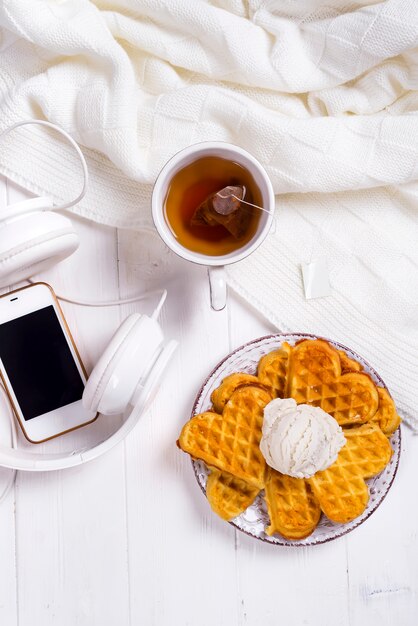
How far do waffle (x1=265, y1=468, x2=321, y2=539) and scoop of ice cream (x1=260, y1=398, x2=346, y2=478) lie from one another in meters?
0.03

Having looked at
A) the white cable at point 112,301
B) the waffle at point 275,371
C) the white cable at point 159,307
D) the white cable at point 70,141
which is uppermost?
the white cable at point 70,141

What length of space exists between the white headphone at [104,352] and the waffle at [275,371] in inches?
4.1

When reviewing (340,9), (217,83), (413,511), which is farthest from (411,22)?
(413,511)

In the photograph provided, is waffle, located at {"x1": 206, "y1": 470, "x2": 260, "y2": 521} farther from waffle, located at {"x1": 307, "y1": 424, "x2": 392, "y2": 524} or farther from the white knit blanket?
the white knit blanket

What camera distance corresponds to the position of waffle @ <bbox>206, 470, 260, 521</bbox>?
0.73 metres

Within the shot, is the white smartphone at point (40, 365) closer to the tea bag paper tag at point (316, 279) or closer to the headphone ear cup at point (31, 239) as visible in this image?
the headphone ear cup at point (31, 239)

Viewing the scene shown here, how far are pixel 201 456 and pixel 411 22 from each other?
521 millimetres

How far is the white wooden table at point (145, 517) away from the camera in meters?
0.80

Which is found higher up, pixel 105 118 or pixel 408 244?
pixel 105 118

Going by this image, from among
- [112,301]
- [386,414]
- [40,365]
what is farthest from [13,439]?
[386,414]

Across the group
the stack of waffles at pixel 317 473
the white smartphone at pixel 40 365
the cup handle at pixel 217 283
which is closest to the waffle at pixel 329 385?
the stack of waffles at pixel 317 473

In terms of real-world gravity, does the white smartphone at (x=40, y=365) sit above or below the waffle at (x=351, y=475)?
Answer: above

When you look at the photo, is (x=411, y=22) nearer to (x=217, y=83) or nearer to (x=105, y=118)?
(x=217, y=83)

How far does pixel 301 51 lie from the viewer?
76 cm
